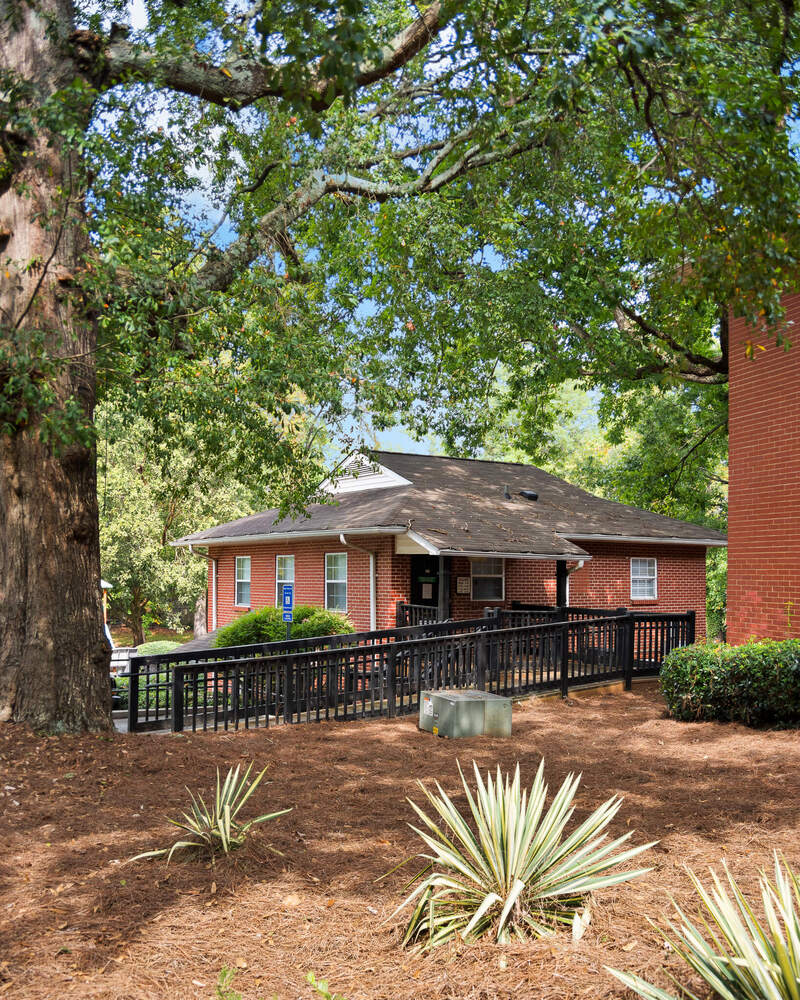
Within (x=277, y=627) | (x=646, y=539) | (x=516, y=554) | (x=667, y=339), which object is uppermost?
(x=667, y=339)

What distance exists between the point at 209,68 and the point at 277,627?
11.0 metres

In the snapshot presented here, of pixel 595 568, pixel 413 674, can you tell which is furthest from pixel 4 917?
pixel 595 568

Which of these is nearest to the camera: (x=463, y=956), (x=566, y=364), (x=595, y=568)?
(x=463, y=956)

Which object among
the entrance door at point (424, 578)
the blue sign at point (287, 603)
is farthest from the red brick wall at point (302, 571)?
the blue sign at point (287, 603)

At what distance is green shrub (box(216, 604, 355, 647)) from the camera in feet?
54.4

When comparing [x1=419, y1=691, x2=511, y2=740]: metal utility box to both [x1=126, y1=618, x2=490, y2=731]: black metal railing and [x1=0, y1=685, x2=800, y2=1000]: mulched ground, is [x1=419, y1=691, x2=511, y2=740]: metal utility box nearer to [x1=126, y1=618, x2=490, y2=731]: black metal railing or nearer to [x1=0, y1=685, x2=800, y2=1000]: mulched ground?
[x1=0, y1=685, x2=800, y2=1000]: mulched ground

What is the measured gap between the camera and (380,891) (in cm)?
456

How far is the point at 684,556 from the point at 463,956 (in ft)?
68.6

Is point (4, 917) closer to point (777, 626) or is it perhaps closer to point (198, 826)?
point (198, 826)

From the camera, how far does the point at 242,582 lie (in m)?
24.6

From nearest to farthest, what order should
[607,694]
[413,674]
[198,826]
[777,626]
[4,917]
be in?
[4,917] → [198,826] → [777,626] → [413,674] → [607,694]

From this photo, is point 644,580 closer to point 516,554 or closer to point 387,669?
point 516,554

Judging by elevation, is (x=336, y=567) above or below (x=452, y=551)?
below

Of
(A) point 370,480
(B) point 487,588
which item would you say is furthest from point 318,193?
(B) point 487,588
